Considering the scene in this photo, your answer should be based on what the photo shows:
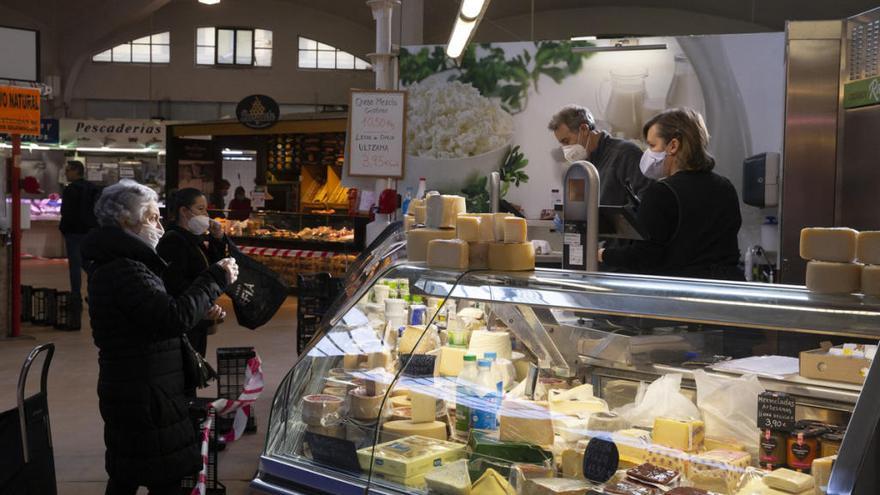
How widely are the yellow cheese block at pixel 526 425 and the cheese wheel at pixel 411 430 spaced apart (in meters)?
0.20

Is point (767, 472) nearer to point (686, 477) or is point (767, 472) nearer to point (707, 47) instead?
point (686, 477)

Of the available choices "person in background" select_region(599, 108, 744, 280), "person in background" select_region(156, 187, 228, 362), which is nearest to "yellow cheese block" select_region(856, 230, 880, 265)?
"person in background" select_region(599, 108, 744, 280)

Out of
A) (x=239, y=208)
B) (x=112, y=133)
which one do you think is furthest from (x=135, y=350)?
(x=112, y=133)

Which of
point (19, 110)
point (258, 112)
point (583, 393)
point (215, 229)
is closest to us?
point (583, 393)

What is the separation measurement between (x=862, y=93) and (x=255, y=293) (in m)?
3.88

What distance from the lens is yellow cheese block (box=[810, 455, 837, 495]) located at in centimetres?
Result: 214

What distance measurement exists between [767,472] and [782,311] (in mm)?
468

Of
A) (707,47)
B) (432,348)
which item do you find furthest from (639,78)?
(432,348)

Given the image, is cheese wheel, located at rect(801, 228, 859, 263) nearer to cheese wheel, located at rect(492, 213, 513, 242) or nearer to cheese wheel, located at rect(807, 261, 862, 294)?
cheese wheel, located at rect(807, 261, 862, 294)

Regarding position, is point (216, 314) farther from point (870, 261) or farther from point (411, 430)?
point (870, 261)

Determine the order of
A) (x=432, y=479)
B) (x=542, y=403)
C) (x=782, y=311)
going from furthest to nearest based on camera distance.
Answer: (x=542, y=403) < (x=432, y=479) < (x=782, y=311)

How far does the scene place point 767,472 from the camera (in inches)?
89.4

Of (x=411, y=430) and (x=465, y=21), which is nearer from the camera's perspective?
(x=411, y=430)

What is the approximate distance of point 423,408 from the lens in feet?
8.96
